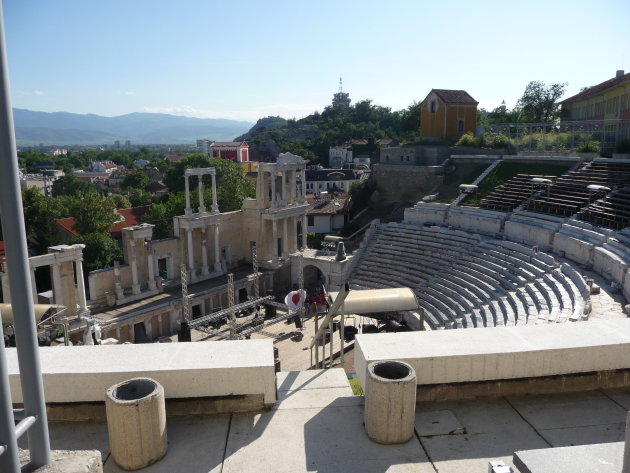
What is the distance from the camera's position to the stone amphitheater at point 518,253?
18688 millimetres

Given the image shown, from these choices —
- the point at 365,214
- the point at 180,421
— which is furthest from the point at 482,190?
the point at 180,421

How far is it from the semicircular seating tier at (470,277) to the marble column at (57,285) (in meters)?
15.5

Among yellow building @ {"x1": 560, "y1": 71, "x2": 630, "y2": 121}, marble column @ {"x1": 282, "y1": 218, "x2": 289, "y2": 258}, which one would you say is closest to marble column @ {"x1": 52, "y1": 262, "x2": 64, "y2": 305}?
marble column @ {"x1": 282, "y1": 218, "x2": 289, "y2": 258}

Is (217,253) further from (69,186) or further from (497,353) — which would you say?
(69,186)

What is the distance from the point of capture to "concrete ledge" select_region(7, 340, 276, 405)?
5020 mm

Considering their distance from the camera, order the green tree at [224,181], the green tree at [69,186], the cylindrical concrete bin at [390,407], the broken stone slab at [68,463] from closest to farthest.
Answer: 1. the broken stone slab at [68,463]
2. the cylindrical concrete bin at [390,407]
3. the green tree at [224,181]
4. the green tree at [69,186]

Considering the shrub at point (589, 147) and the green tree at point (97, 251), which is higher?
the shrub at point (589, 147)

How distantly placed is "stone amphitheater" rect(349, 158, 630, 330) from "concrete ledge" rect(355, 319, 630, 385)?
9.88m

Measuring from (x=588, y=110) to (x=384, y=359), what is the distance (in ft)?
165

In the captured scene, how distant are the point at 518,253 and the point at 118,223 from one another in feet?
119

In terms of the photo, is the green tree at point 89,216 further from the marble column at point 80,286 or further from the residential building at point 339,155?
the residential building at point 339,155

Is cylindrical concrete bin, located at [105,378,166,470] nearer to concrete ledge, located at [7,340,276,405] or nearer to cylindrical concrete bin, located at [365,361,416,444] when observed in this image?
concrete ledge, located at [7,340,276,405]

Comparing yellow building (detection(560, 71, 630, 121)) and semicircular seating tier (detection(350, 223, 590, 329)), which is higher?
yellow building (detection(560, 71, 630, 121))

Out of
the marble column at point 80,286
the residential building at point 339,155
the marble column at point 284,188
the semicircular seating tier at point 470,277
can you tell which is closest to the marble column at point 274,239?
the marble column at point 284,188
